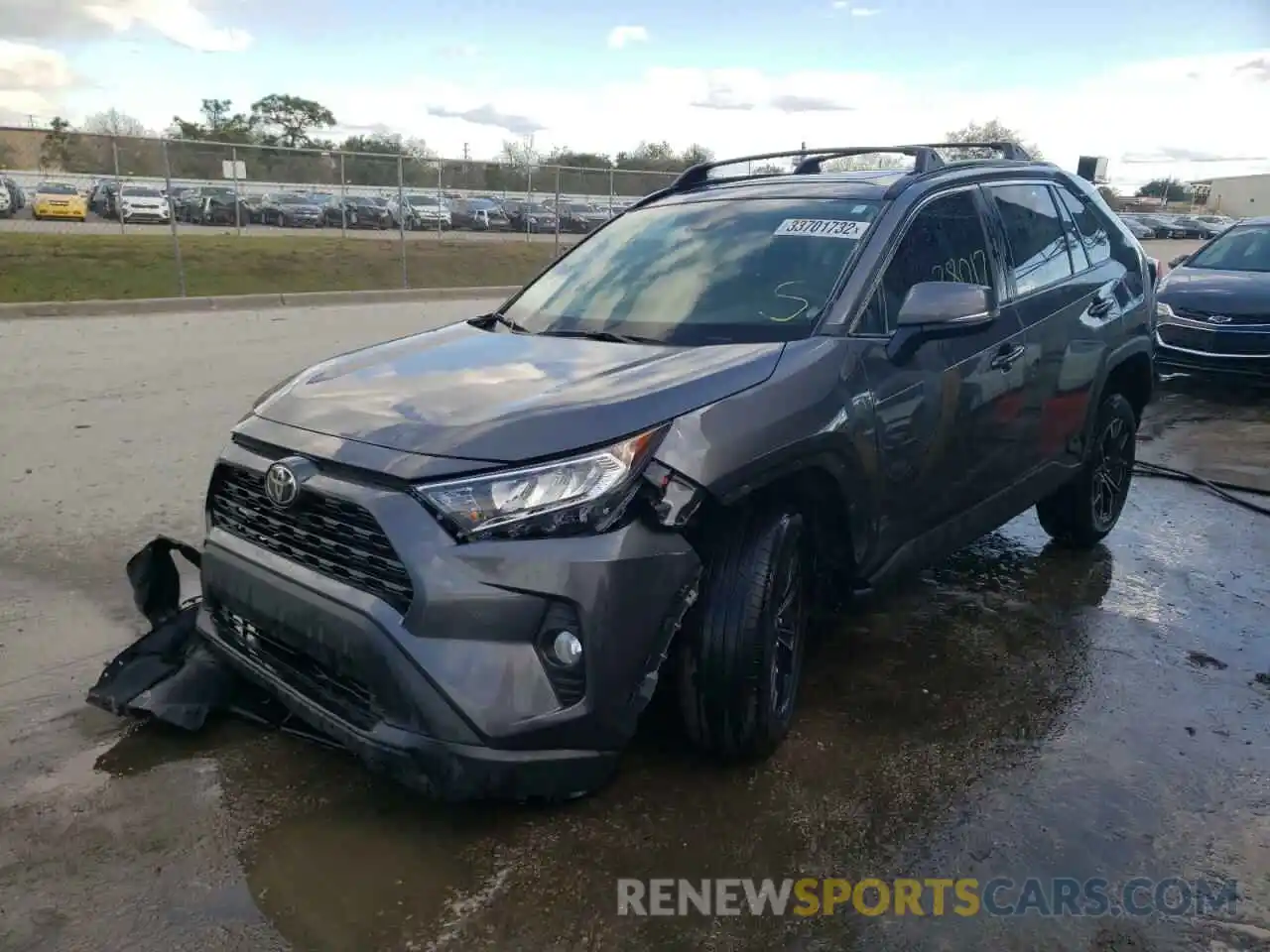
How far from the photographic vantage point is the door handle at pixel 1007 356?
13.0 feet

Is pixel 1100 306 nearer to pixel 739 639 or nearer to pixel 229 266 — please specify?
pixel 739 639

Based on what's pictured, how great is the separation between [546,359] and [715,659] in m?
1.10

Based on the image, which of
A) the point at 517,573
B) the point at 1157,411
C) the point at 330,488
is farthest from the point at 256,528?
the point at 1157,411

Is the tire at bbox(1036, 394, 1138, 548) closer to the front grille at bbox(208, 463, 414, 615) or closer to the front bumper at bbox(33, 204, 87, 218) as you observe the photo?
the front grille at bbox(208, 463, 414, 615)

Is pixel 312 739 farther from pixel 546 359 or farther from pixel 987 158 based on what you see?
pixel 987 158

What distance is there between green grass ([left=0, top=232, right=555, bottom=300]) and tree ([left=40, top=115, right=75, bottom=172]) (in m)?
1.31

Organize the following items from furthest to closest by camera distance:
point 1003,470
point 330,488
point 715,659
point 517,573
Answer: point 1003,470
point 715,659
point 330,488
point 517,573

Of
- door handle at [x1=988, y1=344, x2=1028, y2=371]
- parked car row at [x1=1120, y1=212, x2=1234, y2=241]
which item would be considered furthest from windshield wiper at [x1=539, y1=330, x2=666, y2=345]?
parked car row at [x1=1120, y1=212, x2=1234, y2=241]

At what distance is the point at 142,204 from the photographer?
18.0m

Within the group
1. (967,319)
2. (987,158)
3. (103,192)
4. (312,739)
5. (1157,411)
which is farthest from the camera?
(103,192)

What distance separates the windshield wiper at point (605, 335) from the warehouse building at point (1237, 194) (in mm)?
78543

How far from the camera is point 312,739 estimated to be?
3.10 m

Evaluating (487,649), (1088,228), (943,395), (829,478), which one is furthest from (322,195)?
(487,649)

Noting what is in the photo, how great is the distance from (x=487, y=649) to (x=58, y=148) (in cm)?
1833
